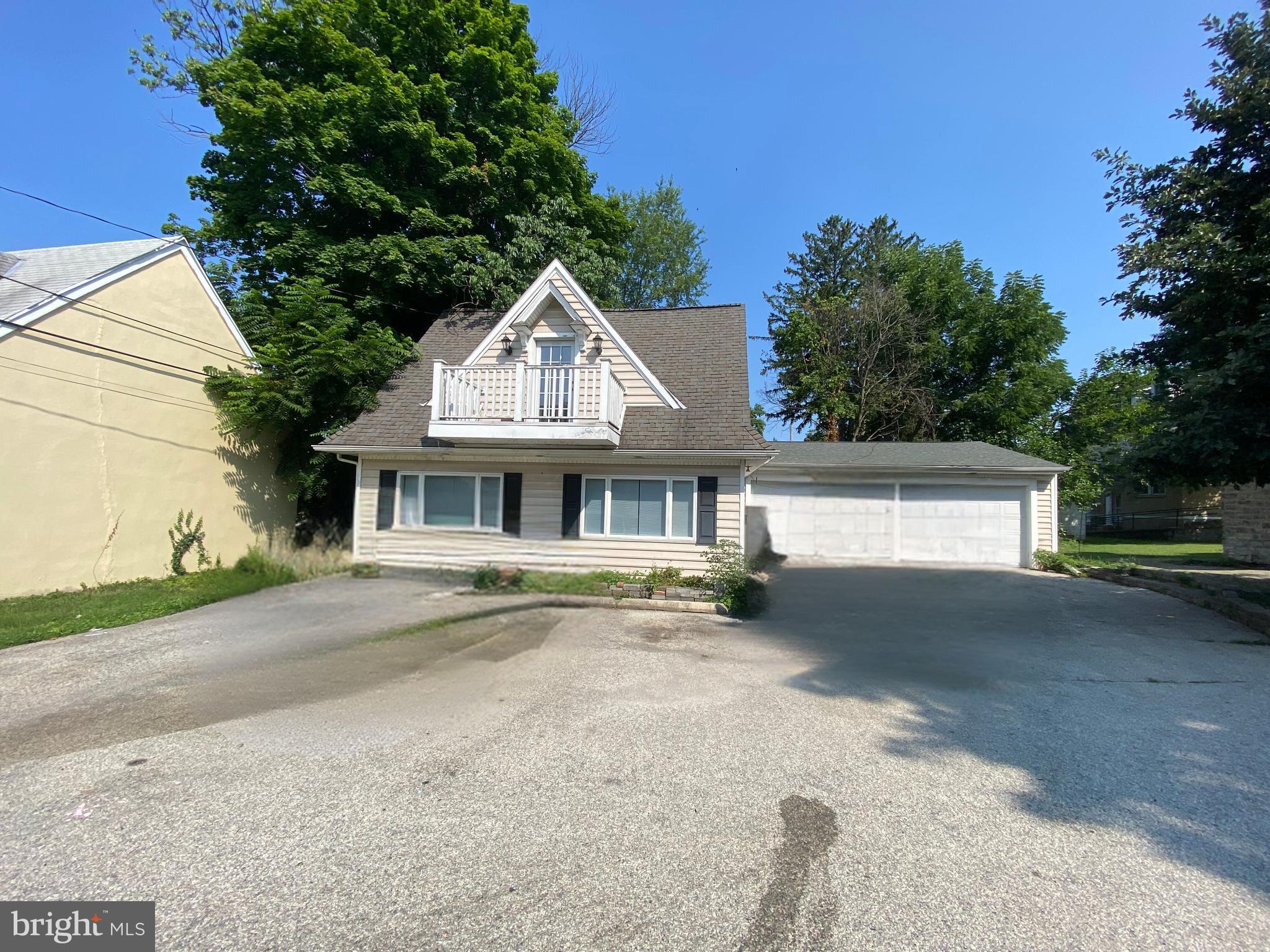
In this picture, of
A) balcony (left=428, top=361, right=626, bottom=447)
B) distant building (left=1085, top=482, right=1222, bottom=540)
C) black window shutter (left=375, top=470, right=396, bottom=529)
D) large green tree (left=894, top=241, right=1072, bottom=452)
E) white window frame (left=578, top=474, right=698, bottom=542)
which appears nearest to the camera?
balcony (left=428, top=361, right=626, bottom=447)

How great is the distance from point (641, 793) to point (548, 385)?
874 cm

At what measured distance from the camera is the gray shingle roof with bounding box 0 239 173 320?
1030cm

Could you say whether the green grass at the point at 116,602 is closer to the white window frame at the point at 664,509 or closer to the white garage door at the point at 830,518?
the white window frame at the point at 664,509

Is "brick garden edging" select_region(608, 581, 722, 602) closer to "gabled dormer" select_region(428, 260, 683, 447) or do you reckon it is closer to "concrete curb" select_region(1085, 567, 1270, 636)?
"gabled dormer" select_region(428, 260, 683, 447)

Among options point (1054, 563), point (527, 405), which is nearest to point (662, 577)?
point (527, 405)

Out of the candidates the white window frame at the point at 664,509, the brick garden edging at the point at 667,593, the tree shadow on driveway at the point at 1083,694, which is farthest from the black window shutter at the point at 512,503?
the tree shadow on driveway at the point at 1083,694

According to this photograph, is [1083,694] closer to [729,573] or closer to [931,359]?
[729,573]

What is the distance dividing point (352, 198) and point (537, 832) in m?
17.2

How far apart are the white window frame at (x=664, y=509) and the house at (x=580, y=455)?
1.1 inches

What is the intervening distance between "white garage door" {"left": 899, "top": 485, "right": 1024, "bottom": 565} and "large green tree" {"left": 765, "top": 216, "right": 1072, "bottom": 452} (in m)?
10.4

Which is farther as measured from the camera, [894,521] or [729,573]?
[894,521]

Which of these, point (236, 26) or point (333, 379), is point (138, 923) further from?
point (236, 26)

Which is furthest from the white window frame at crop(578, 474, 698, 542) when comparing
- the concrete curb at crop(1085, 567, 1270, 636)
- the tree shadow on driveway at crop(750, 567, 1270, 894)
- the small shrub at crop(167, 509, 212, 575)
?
the concrete curb at crop(1085, 567, 1270, 636)

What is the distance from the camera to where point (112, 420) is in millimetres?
11008
